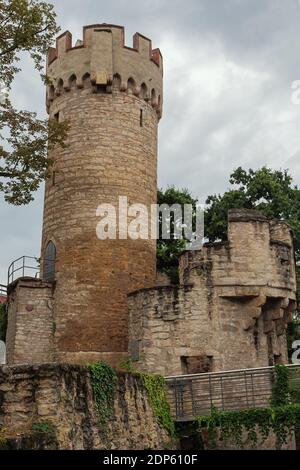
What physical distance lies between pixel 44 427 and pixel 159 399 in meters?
6.01

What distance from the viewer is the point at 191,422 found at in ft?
51.8

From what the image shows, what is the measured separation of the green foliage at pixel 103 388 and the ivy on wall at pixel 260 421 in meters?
4.50

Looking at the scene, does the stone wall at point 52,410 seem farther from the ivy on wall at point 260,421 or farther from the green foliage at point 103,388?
the ivy on wall at point 260,421

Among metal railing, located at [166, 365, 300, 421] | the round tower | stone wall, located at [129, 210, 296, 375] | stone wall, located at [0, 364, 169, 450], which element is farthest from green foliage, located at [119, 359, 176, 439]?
the round tower

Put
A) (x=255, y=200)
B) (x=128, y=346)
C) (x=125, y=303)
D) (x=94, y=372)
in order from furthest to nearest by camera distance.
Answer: (x=255, y=200), (x=125, y=303), (x=128, y=346), (x=94, y=372)

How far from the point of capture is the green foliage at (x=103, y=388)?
11148 millimetres

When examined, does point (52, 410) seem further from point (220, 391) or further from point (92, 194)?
point (92, 194)

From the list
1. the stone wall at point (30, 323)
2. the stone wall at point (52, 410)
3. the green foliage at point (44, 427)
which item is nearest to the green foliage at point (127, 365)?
the stone wall at point (30, 323)

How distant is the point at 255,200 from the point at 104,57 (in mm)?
8829

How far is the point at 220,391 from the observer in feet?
54.9
